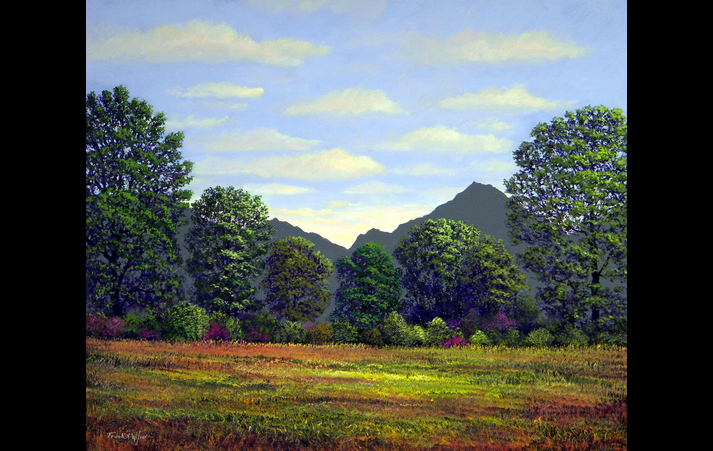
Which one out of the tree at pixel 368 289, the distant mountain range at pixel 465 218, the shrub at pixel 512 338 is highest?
the distant mountain range at pixel 465 218

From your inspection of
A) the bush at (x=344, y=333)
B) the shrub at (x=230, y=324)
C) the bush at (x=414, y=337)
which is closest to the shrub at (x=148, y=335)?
the shrub at (x=230, y=324)

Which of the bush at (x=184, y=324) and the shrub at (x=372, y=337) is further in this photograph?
the shrub at (x=372, y=337)

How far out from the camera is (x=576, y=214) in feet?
89.6

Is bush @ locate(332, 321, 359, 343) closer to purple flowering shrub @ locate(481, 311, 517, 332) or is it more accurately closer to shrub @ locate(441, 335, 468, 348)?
shrub @ locate(441, 335, 468, 348)

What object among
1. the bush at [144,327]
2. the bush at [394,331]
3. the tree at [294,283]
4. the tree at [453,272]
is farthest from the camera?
the tree at [294,283]

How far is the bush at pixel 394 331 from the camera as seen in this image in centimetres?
2845

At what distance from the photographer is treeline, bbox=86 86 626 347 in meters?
26.9

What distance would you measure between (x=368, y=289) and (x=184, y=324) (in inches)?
473

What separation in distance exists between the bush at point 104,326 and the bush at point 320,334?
1003 centimetres

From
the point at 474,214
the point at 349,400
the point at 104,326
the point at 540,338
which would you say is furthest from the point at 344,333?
the point at 474,214

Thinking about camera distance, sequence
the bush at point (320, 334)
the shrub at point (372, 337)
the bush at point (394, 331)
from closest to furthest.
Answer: the bush at point (394, 331)
the shrub at point (372, 337)
the bush at point (320, 334)

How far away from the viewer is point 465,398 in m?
14.0

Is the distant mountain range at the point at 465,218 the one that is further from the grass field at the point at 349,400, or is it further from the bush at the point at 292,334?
the grass field at the point at 349,400
